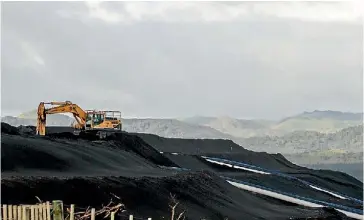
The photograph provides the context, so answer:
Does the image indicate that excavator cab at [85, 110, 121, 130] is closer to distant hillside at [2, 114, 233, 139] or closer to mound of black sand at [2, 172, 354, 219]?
mound of black sand at [2, 172, 354, 219]

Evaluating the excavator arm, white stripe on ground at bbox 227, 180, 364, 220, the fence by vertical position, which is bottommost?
white stripe on ground at bbox 227, 180, 364, 220

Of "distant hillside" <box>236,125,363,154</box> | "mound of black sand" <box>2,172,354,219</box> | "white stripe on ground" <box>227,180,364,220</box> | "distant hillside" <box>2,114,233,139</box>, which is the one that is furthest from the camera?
"distant hillside" <box>2,114,233,139</box>

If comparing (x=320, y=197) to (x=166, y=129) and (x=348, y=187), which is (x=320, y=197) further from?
(x=166, y=129)

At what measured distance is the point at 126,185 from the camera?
52.2 ft

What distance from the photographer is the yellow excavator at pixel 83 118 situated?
3064 cm

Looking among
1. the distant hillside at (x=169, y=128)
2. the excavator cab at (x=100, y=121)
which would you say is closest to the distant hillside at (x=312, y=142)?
the distant hillside at (x=169, y=128)

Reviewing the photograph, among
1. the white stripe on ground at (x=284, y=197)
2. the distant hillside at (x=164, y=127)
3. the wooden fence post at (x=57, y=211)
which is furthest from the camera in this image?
the distant hillside at (x=164, y=127)

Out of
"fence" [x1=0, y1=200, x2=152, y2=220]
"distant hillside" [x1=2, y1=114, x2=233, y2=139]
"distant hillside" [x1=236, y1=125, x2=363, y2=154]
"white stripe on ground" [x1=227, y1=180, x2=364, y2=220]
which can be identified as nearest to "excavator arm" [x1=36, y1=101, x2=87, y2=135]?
"white stripe on ground" [x1=227, y1=180, x2=364, y2=220]

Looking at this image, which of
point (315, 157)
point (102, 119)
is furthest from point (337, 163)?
point (102, 119)

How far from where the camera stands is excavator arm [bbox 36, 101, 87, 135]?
30.6 metres

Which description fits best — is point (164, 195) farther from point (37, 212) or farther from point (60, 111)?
point (60, 111)

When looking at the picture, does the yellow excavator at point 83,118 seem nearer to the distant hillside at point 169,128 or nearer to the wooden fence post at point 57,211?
the wooden fence post at point 57,211

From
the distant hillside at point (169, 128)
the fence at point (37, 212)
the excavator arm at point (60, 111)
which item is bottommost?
the fence at point (37, 212)

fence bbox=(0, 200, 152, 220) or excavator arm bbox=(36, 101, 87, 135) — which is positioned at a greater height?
excavator arm bbox=(36, 101, 87, 135)
